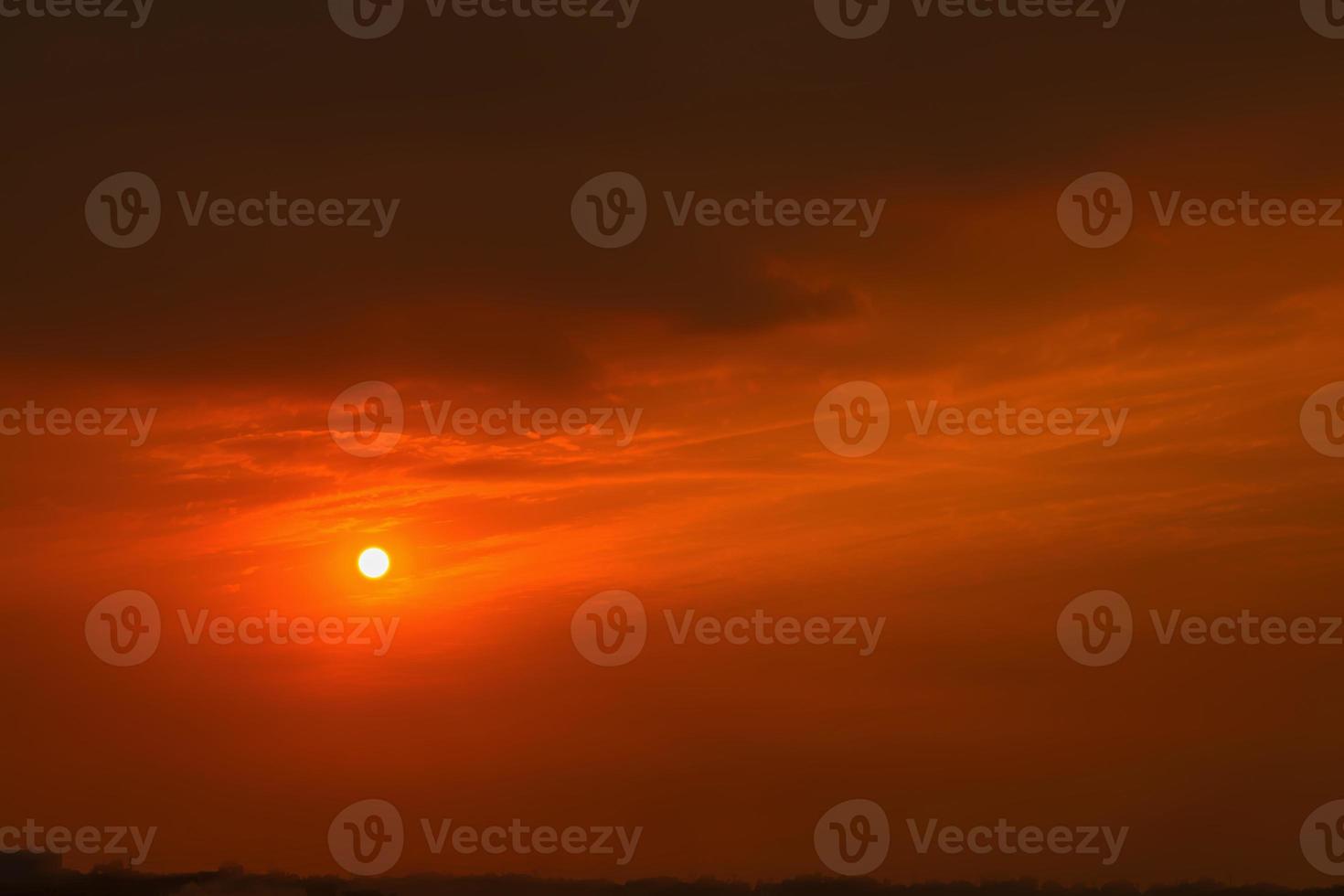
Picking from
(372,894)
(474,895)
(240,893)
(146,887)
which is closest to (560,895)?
(474,895)

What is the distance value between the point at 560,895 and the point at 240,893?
1234 cm

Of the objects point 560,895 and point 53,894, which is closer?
point 53,894

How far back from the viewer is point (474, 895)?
182 ft

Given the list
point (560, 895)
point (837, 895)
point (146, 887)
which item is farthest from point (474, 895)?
point (837, 895)

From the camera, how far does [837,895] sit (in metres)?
62.8

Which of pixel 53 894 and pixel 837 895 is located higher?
pixel 837 895

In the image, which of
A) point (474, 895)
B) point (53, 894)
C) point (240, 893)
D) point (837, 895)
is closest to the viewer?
point (53, 894)

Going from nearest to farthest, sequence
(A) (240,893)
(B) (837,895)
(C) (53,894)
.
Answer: (C) (53,894)
(A) (240,893)
(B) (837,895)

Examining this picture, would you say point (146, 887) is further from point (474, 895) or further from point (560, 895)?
point (560, 895)

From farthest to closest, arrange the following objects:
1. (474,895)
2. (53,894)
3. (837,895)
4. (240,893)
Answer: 1. (837,895)
2. (474,895)
3. (240,893)
4. (53,894)

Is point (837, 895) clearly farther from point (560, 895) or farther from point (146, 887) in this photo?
→ point (146, 887)

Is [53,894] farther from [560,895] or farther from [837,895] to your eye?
Result: [837,895]

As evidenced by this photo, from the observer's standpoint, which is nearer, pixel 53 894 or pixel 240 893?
pixel 53 894

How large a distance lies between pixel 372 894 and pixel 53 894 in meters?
10.5
